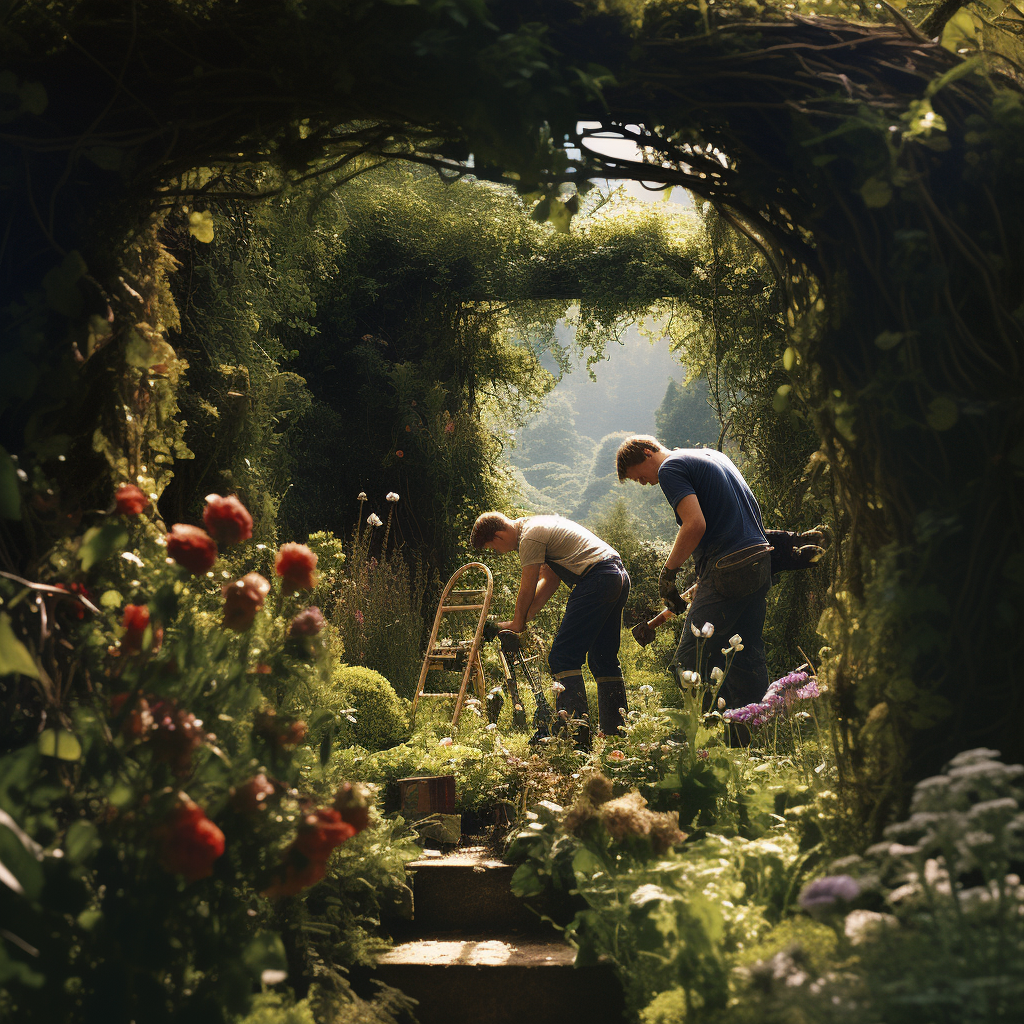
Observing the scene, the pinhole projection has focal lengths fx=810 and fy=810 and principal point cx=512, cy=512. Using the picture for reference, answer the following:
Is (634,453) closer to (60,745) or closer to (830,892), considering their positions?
(830,892)

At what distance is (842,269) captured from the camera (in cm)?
159

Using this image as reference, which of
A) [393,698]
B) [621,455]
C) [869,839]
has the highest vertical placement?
[621,455]

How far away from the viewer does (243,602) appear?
1.46m

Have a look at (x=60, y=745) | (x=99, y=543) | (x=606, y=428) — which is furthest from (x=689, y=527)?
(x=606, y=428)

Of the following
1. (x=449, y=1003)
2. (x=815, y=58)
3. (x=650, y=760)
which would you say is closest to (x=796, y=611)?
(x=650, y=760)

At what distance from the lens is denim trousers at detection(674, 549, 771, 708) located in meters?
3.38

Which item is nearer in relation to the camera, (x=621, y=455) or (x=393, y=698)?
(x=621, y=455)

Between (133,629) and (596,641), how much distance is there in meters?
3.06

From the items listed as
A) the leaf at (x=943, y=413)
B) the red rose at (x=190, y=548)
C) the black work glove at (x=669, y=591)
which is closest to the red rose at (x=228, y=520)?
the red rose at (x=190, y=548)

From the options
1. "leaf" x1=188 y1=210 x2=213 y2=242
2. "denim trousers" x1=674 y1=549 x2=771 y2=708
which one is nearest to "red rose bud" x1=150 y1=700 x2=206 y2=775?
"leaf" x1=188 y1=210 x2=213 y2=242

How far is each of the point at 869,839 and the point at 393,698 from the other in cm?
307

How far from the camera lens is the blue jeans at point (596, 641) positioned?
410cm

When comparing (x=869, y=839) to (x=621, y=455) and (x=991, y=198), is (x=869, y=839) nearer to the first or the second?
(x=991, y=198)

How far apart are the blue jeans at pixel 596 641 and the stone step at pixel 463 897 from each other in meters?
1.49
